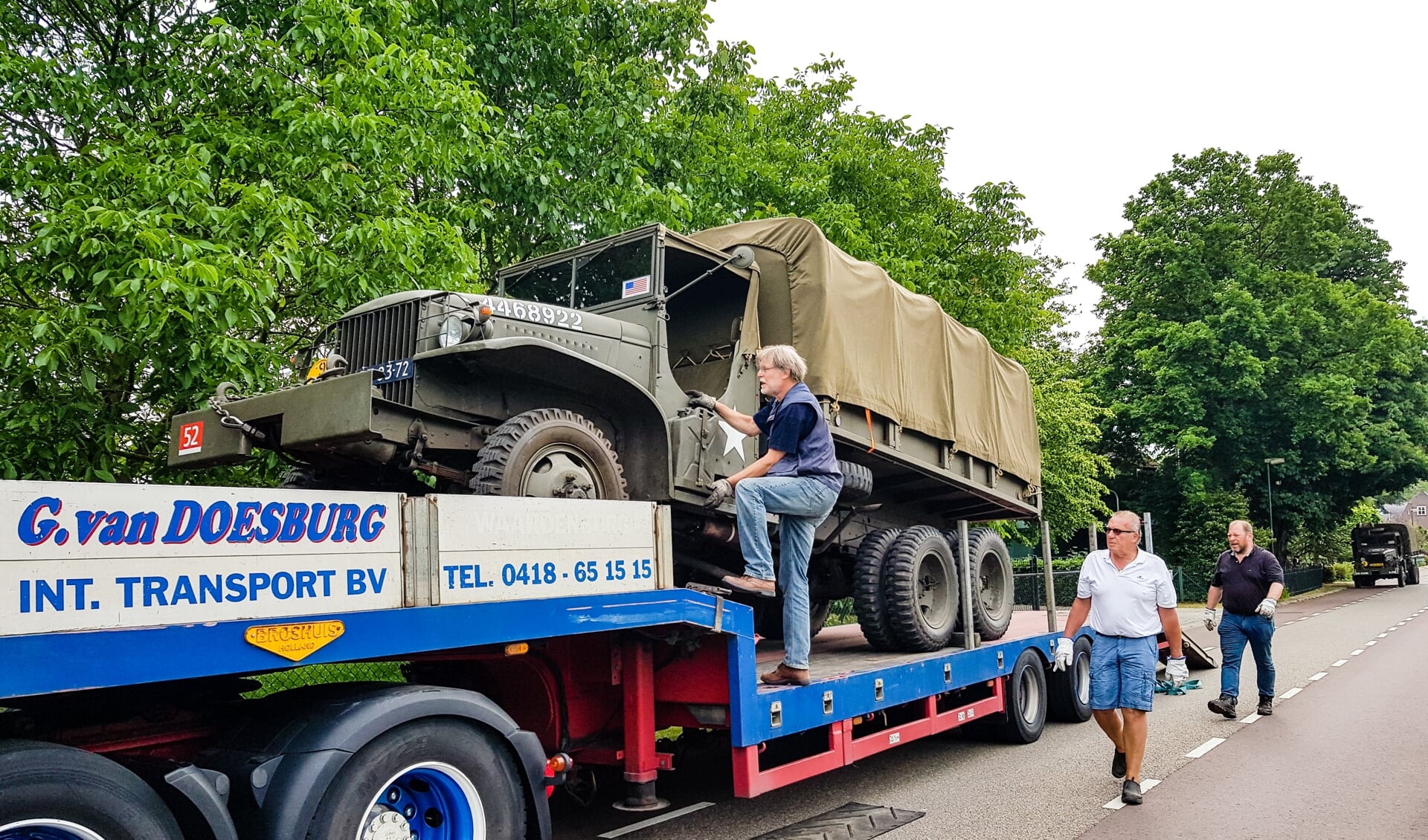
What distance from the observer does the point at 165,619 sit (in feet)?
9.52

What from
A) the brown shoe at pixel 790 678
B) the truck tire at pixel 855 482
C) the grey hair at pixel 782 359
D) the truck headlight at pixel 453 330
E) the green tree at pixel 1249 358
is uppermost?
the green tree at pixel 1249 358

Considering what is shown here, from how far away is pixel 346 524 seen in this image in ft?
11.1

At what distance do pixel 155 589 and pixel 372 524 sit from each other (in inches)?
28.6

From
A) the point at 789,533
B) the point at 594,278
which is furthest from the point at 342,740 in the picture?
the point at 594,278

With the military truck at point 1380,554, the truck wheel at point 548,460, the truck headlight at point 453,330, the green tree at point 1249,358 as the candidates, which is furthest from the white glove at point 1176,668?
the military truck at point 1380,554

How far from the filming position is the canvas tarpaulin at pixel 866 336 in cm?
745

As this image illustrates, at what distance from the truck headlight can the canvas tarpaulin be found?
255cm

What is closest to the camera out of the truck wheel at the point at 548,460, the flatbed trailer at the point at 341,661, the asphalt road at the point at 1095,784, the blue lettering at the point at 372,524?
the flatbed trailer at the point at 341,661

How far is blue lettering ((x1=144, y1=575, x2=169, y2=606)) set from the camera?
2.87m

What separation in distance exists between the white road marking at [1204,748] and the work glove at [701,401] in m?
4.70

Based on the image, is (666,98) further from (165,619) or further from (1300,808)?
(165,619)

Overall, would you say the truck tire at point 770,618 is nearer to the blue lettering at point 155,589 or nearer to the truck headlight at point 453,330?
the truck headlight at point 453,330

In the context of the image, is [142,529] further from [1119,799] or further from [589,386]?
[1119,799]

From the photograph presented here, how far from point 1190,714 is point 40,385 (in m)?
10.4
